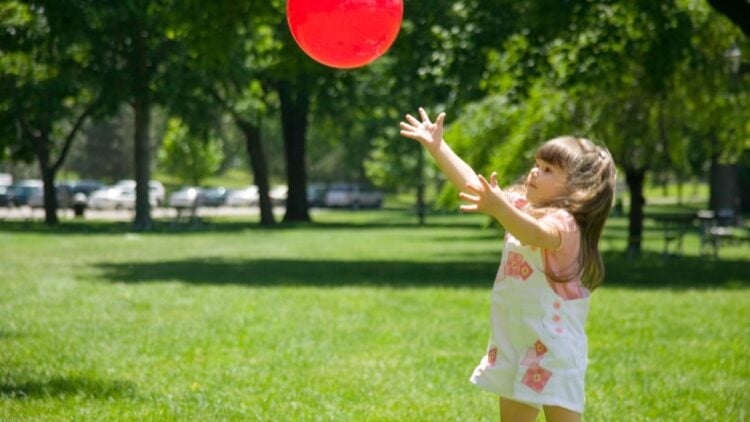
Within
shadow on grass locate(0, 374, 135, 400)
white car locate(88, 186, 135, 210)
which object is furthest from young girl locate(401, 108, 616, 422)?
white car locate(88, 186, 135, 210)

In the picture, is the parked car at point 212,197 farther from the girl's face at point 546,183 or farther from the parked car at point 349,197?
the girl's face at point 546,183

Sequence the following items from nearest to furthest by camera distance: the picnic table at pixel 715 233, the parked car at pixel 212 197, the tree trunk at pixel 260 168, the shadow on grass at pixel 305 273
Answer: the shadow on grass at pixel 305 273, the picnic table at pixel 715 233, the tree trunk at pixel 260 168, the parked car at pixel 212 197

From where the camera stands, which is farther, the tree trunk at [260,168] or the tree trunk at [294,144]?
the tree trunk at [294,144]

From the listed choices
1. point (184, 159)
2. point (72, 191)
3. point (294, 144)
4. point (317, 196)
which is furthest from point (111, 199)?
point (294, 144)

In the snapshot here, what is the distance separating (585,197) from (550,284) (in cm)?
40

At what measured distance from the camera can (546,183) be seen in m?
5.16

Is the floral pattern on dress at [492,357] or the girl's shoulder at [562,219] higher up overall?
the girl's shoulder at [562,219]

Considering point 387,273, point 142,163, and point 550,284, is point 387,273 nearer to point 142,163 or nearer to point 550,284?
point 550,284

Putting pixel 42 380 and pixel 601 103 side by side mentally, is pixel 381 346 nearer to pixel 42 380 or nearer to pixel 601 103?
pixel 42 380

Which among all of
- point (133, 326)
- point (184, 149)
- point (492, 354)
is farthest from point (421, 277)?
point (184, 149)

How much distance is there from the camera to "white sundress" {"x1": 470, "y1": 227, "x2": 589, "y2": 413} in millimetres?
4945

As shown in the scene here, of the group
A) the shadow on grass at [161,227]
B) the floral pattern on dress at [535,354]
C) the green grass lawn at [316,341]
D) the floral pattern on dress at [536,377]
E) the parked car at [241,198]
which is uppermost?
the floral pattern on dress at [535,354]

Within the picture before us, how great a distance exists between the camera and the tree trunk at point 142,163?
127 ft

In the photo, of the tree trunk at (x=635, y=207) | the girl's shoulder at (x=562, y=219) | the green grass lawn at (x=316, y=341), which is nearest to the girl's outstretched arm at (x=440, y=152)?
the girl's shoulder at (x=562, y=219)
